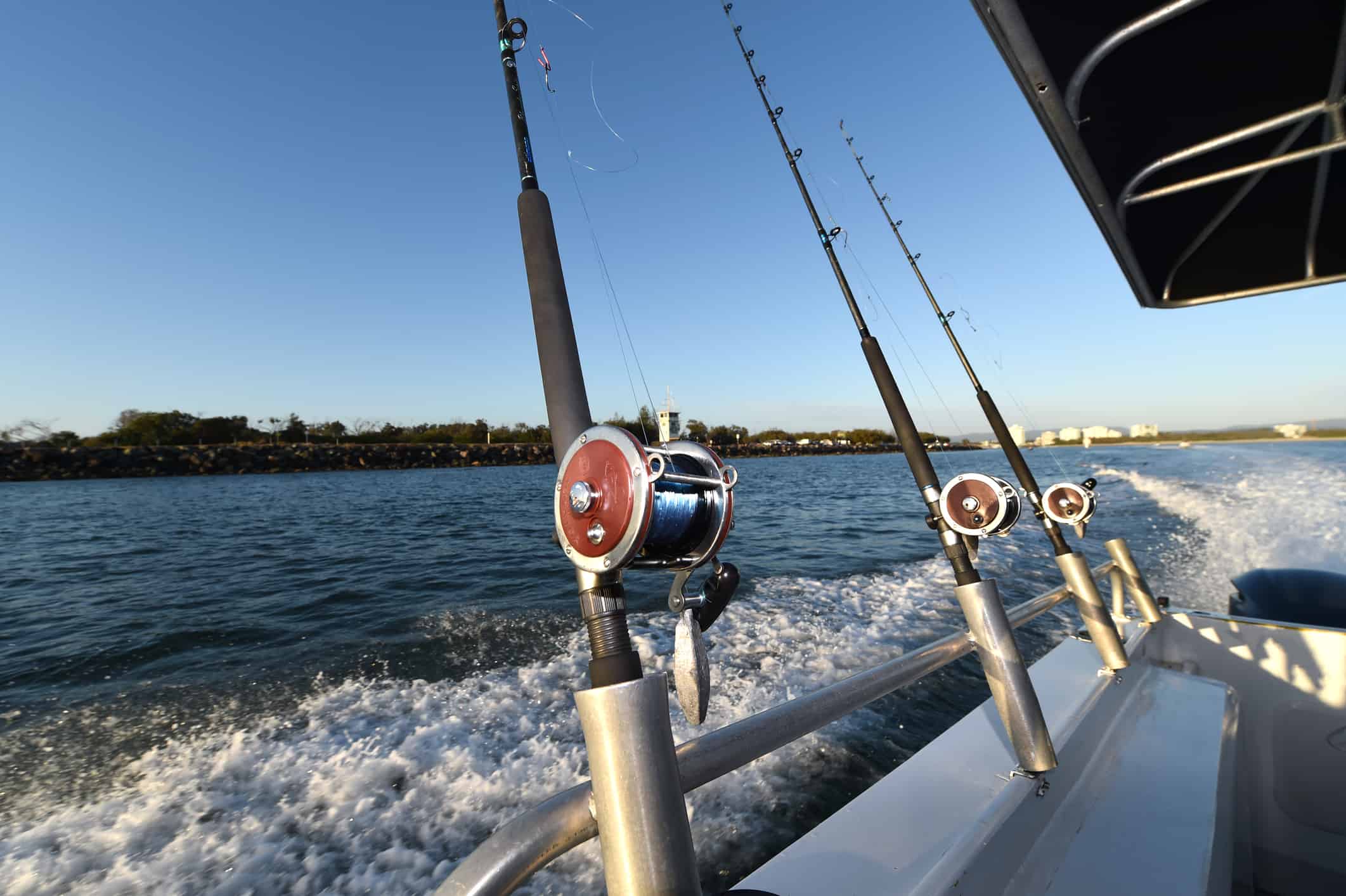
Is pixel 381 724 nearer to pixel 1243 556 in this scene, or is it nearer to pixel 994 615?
pixel 994 615

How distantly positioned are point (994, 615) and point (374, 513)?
18.5 m

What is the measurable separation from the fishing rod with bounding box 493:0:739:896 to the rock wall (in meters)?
66.1

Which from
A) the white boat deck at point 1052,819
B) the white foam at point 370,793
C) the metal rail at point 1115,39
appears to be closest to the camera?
the white boat deck at point 1052,819

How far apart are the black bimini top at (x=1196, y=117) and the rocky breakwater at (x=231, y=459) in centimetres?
6593

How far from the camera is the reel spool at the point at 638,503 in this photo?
78 cm

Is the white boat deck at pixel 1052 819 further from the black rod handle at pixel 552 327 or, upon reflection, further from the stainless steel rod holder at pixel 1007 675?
the black rod handle at pixel 552 327

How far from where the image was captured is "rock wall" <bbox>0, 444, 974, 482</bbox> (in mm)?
48500

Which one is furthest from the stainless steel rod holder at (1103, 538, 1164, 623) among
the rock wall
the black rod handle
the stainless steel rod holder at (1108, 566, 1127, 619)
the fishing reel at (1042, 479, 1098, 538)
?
the rock wall

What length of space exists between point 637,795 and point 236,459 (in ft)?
222

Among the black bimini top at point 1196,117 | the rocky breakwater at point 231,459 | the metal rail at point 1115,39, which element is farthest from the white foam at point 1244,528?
the rocky breakwater at point 231,459

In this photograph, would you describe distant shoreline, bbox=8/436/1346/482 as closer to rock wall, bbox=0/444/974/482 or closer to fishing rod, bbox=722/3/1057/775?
rock wall, bbox=0/444/974/482

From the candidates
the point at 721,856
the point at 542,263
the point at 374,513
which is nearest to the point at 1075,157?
the point at 542,263

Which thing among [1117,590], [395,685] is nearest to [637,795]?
[1117,590]

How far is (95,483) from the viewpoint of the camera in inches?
1710
